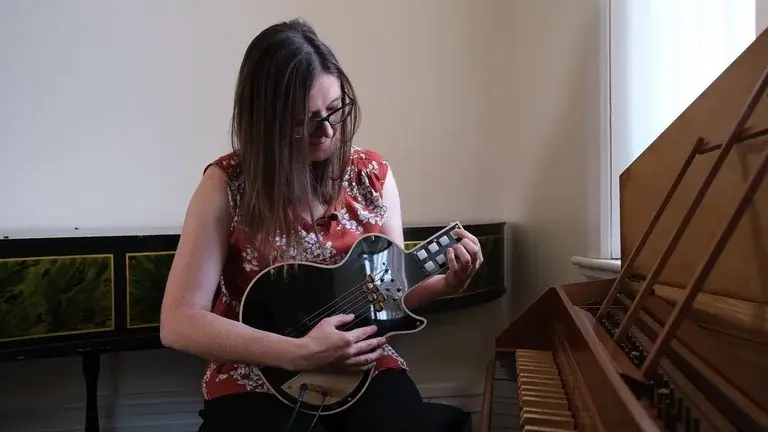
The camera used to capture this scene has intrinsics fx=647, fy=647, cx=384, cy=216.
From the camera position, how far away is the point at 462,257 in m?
1.24

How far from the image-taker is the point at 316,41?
1257mm

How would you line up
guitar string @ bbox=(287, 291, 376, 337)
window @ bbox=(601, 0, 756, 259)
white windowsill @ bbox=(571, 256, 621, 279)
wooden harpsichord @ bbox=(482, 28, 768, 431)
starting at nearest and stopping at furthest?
wooden harpsichord @ bbox=(482, 28, 768, 431) → guitar string @ bbox=(287, 291, 376, 337) → window @ bbox=(601, 0, 756, 259) → white windowsill @ bbox=(571, 256, 621, 279)

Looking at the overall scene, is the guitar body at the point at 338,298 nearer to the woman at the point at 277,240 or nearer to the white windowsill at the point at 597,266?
the woman at the point at 277,240

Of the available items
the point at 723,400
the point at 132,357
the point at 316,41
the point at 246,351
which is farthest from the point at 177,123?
the point at 723,400

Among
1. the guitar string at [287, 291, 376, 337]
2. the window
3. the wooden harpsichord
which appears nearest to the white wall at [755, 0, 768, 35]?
the window

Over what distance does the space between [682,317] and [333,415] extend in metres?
0.75

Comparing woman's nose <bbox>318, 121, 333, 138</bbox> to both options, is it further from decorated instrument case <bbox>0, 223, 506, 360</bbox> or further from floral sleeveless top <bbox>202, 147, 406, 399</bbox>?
decorated instrument case <bbox>0, 223, 506, 360</bbox>

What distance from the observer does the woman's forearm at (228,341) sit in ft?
3.53

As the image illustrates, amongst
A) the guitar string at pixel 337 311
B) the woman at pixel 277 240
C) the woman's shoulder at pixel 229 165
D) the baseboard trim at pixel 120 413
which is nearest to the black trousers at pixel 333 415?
the woman at pixel 277 240

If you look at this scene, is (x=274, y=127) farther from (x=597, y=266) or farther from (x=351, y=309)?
(x=597, y=266)

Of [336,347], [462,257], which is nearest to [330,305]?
[336,347]

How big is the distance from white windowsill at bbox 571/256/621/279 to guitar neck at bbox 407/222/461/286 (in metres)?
0.53

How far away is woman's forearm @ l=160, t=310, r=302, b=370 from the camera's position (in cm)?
108

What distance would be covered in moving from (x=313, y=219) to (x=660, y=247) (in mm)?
630
